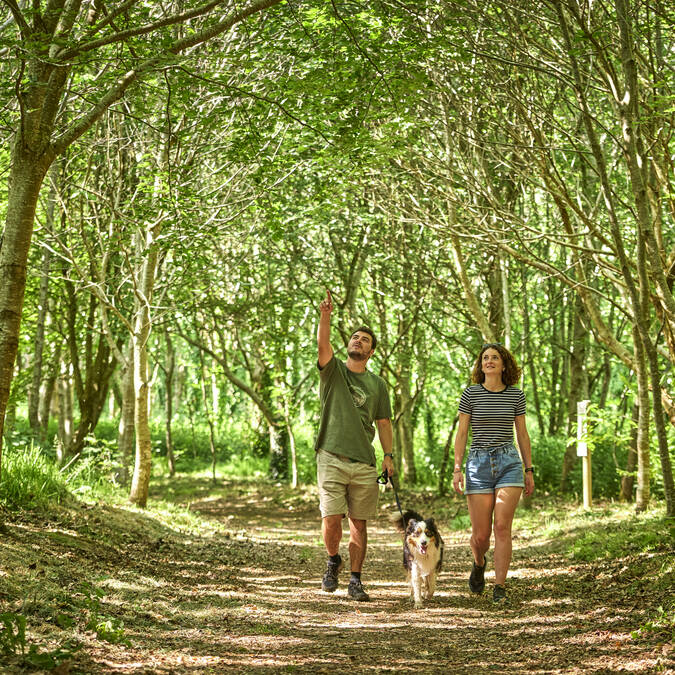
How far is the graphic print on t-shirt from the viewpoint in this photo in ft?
22.4

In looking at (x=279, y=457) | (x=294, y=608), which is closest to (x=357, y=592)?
(x=294, y=608)

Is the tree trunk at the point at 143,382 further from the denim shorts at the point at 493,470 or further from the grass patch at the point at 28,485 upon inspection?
A: the denim shorts at the point at 493,470

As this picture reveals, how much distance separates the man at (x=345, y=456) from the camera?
6.75 metres

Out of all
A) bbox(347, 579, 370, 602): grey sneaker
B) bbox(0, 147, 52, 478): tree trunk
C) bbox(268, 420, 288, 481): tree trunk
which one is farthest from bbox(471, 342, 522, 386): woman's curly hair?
bbox(268, 420, 288, 481): tree trunk

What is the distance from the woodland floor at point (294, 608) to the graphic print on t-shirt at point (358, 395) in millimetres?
1671

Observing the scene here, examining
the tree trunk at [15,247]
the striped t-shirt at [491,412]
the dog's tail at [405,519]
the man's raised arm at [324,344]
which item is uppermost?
the tree trunk at [15,247]

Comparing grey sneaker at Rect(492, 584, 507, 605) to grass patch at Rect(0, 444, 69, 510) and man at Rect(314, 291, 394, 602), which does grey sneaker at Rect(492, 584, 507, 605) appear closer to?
man at Rect(314, 291, 394, 602)

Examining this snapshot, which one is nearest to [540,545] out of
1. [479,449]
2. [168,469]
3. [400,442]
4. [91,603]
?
[479,449]

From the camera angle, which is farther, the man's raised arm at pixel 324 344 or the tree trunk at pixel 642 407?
the tree trunk at pixel 642 407

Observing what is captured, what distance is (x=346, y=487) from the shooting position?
6867 millimetres

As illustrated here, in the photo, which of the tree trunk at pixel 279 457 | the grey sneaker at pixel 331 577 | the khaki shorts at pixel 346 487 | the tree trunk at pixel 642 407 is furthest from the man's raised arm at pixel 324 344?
the tree trunk at pixel 279 457

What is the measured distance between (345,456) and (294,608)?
4.31 ft

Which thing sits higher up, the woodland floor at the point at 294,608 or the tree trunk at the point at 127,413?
the tree trunk at the point at 127,413

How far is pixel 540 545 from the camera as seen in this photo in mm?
10133
